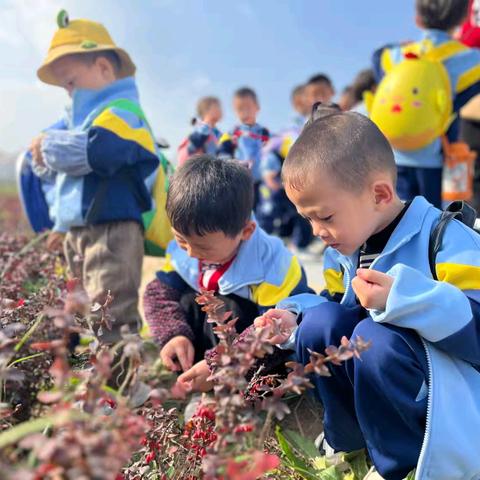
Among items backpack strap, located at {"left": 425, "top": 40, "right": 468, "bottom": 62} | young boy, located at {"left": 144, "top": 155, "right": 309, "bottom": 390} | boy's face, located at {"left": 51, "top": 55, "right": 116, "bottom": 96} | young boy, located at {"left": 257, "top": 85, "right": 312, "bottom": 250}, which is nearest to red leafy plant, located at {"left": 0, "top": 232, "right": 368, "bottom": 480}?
young boy, located at {"left": 144, "top": 155, "right": 309, "bottom": 390}

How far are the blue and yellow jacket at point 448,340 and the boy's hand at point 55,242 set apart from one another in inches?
77.2

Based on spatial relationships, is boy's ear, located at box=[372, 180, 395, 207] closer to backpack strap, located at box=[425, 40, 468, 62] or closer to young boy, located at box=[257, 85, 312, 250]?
backpack strap, located at box=[425, 40, 468, 62]

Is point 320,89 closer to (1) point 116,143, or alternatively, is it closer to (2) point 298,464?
(1) point 116,143

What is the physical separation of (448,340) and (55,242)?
221cm

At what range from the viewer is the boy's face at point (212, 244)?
6.07 ft

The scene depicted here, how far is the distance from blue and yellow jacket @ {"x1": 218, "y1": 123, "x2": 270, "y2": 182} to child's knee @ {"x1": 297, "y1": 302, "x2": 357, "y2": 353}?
1.58 metres

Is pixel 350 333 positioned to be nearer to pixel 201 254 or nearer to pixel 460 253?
pixel 460 253

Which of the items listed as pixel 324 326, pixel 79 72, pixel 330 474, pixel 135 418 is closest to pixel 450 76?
pixel 79 72

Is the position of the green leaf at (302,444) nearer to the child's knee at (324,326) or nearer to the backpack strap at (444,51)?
the child's knee at (324,326)

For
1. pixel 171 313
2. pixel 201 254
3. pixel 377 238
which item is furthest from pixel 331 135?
pixel 171 313

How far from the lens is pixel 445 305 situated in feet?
4.23

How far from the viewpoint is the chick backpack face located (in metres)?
3.62

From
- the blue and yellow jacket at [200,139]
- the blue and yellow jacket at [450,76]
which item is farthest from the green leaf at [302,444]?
the blue and yellow jacket at [200,139]

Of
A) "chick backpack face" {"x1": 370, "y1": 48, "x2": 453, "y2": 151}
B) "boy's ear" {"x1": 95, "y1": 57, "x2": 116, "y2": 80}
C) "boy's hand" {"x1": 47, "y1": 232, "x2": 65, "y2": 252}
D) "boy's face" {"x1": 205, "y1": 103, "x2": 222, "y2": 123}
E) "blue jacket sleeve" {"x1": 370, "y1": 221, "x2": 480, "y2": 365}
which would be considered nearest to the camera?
"blue jacket sleeve" {"x1": 370, "y1": 221, "x2": 480, "y2": 365}
